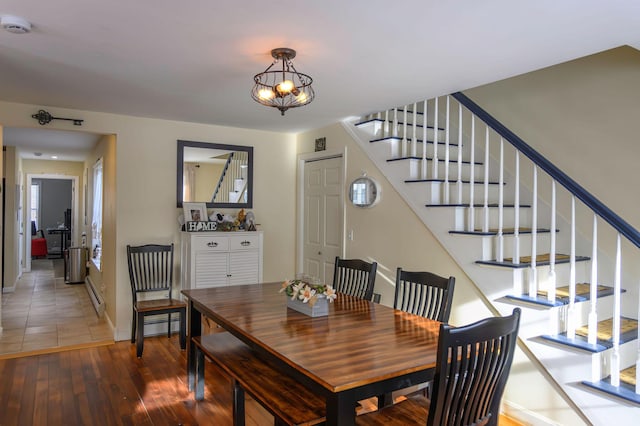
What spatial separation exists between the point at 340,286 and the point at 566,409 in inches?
67.5

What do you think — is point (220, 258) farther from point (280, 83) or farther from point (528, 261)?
point (528, 261)

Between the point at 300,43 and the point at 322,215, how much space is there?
2.84 m

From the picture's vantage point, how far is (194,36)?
2346mm

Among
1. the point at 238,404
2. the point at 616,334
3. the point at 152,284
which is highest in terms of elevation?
the point at 616,334

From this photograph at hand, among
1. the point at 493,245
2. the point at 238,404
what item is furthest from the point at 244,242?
the point at 493,245

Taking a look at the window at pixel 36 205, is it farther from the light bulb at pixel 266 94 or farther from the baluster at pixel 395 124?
the light bulb at pixel 266 94

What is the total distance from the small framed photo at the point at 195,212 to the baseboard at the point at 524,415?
3412 mm

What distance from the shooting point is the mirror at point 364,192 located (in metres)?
4.14

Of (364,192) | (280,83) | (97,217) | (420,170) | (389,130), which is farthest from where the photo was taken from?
(97,217)

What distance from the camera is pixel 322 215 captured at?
16.6ft

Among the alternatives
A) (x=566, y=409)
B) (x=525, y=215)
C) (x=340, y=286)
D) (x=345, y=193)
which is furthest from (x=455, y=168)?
(x=566, y=409)

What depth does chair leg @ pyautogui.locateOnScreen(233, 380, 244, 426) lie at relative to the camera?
2268 millimetres

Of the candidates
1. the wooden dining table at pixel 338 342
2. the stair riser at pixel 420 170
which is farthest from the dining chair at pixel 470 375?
the stair riser at pixel 420 170

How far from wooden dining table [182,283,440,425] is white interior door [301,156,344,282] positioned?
194 centimetres
